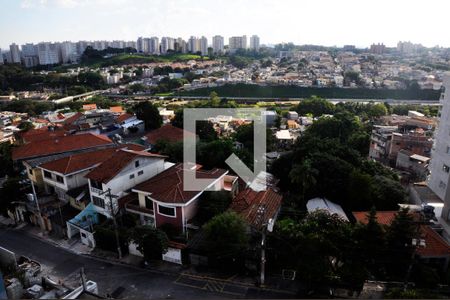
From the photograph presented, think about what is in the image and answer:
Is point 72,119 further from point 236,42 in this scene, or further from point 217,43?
point 236,42

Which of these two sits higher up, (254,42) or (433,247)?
(254,42)

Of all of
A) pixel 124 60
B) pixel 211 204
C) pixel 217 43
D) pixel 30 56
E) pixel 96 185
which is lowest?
pixel 211 204

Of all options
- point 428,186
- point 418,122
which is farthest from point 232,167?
point 418,122

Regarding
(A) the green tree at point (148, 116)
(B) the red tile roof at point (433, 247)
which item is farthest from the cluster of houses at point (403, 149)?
(A) the green tree at point (148, 116)

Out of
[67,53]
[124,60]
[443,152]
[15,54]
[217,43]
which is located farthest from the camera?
[217,43]

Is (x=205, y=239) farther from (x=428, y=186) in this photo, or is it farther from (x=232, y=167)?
(x=428, y=186)

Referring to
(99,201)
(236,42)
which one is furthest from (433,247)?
(236,42)

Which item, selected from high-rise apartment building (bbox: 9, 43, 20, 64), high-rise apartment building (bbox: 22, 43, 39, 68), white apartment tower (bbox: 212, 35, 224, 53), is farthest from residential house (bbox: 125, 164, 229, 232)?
white apartment tower (bbox: 212, 35, 224, 53)
